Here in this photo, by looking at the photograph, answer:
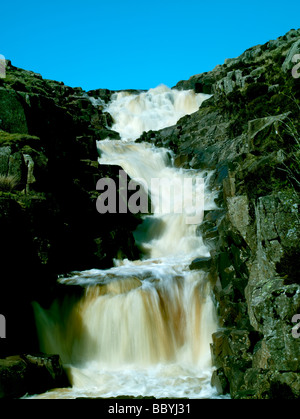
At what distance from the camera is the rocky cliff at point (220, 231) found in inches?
333

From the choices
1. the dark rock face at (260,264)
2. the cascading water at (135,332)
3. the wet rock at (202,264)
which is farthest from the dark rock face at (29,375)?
the wet rock at (202,264)

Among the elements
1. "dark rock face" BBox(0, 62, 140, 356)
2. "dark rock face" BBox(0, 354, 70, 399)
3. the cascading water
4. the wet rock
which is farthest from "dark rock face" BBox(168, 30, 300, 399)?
"dark rock face" BBox(0, 62, 140, 356)

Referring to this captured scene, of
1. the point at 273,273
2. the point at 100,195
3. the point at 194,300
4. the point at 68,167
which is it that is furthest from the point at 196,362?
the point at 68,167

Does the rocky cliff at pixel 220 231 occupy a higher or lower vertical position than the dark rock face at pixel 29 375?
higher

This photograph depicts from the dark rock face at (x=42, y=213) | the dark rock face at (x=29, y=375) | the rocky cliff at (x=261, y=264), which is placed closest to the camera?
the rocky cliff at (x=261, y=264)

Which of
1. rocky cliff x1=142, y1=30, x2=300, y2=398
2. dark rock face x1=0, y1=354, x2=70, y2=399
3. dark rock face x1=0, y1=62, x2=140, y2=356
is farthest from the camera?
dark rock face x1=0, y1=62, x2=140, y2=356

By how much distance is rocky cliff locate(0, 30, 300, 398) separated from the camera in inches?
333

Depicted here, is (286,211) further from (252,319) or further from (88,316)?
(88,316)

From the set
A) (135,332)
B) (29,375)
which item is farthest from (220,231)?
(29,375)

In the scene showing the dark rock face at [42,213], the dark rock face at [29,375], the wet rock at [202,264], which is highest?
the dark rock face at [42,213]

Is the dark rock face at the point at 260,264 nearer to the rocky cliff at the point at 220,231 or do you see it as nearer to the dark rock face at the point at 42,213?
the rocky cliff at the point at 220,231

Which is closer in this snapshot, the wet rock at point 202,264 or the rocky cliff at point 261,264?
the rocky cliff at point 261,264

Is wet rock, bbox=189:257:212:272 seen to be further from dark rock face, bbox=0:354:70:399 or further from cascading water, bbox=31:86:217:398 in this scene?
dark rock face, bbox=0:354:70:399

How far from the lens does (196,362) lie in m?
12.4
